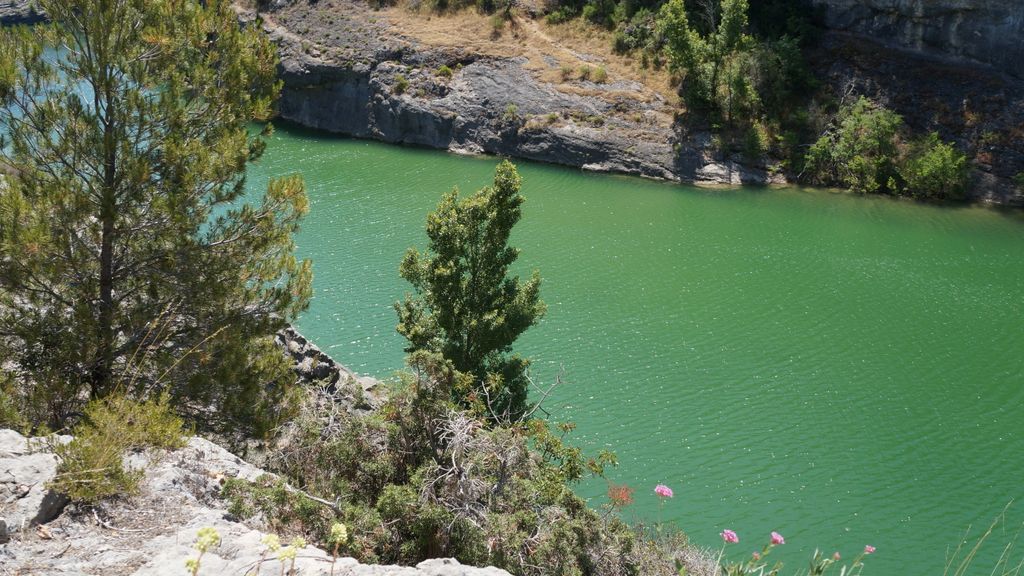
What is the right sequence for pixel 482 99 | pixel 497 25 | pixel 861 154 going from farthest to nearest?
1. pixel 497 25
2. pixel 482 99
3. pixel 861 154

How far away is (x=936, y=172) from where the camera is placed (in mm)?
38562

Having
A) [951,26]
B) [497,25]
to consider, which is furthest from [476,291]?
[951,26]

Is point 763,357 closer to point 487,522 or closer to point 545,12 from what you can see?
point 487,522

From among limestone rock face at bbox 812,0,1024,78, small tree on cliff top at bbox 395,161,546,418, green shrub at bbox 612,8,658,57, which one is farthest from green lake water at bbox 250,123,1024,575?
green shrub at bbox 612,8,658,57

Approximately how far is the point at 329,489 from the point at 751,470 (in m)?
10.6

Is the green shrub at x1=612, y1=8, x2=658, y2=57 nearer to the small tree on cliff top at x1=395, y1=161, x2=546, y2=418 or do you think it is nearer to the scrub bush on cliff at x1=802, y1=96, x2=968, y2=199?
the scrub bush on cliff at x1=802, y1=96, x2=968, y2=199

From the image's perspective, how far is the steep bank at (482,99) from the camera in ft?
141

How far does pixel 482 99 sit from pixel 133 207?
3720 centimetres

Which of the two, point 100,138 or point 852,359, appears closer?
point 100,138

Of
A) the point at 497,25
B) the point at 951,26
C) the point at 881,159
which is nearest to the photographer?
the point at 881,159

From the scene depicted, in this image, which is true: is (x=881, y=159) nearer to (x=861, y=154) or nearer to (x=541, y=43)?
(x=861, y=154)

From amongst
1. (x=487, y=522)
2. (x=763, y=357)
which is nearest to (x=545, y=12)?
(x=763, y=357)

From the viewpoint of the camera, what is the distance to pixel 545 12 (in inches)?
1986

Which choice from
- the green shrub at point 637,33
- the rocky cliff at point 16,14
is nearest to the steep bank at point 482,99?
the green shrub at point 637,33
